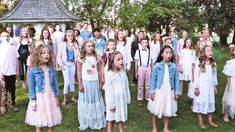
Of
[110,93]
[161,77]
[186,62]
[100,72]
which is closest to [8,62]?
[100,72]

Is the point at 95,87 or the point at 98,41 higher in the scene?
the point at 98,41

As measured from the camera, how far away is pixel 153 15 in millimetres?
29359

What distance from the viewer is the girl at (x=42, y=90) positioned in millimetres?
7145

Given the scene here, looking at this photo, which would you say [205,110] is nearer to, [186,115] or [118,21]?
[186,115]

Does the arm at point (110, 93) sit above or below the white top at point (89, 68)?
below

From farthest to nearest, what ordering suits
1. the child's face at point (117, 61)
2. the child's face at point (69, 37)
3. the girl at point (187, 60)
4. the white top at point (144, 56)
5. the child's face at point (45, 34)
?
the girl at point (187, 60), the child's face at point (45, 34), the white top at point (144, 56), the child's face at point (69, 37), the child's face at point (117, 61)

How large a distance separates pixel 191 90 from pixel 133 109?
4.85ft

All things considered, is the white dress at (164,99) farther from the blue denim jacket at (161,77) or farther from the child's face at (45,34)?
the child's face at (45,34)

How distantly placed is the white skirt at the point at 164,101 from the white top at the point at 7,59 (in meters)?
3.50

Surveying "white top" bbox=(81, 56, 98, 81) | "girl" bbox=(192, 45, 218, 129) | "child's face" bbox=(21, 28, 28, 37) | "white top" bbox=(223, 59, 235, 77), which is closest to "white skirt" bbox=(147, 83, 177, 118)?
"girl" bbox=(192, 45, 218, 129)

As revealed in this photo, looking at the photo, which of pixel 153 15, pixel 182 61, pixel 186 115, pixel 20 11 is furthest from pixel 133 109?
pixel 153 15

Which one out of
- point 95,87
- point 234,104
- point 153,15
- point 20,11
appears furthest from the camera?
point 153,15

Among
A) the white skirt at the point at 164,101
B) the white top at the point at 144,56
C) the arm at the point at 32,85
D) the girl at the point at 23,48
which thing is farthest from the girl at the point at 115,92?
the girl at the point at 23,48

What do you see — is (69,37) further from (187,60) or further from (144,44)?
(187,60)
